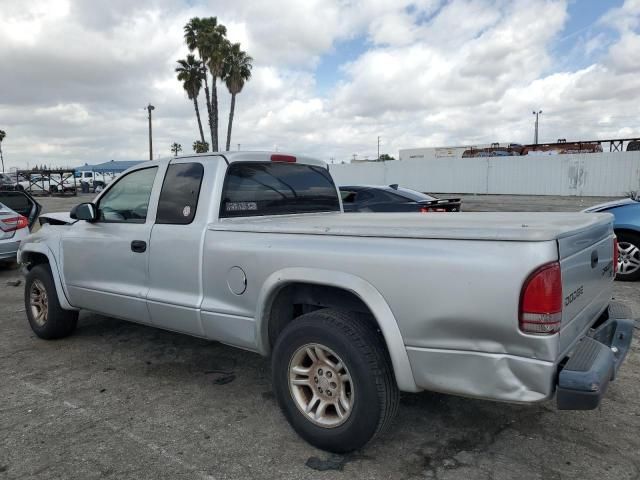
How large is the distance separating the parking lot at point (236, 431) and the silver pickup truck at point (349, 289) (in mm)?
313

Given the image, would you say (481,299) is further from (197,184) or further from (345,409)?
(197,184)

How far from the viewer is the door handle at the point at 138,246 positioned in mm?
3834

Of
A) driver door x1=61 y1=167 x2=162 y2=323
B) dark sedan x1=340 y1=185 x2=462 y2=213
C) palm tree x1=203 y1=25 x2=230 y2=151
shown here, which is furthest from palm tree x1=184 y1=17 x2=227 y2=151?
driver door x1=61 y1=167 x2=162 y2=323

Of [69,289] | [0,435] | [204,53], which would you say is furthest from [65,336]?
[204,53]

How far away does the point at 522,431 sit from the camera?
3.10m

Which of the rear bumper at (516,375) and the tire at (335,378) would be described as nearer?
the rear bumper at (516,375)

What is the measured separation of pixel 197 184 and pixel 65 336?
254 cm

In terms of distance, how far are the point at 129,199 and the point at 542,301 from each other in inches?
131

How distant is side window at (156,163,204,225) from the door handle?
8.2 inches

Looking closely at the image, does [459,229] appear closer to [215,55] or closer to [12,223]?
[12,223]

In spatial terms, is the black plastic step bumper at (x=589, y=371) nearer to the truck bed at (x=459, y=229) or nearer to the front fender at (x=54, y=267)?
the truck bed at (x=459, y=229)

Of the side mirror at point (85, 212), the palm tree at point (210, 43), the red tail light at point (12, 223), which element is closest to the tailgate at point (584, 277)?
the side mirror at point (85, 212)

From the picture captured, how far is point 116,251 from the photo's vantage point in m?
4.09

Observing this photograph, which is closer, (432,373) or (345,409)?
(432,373)
